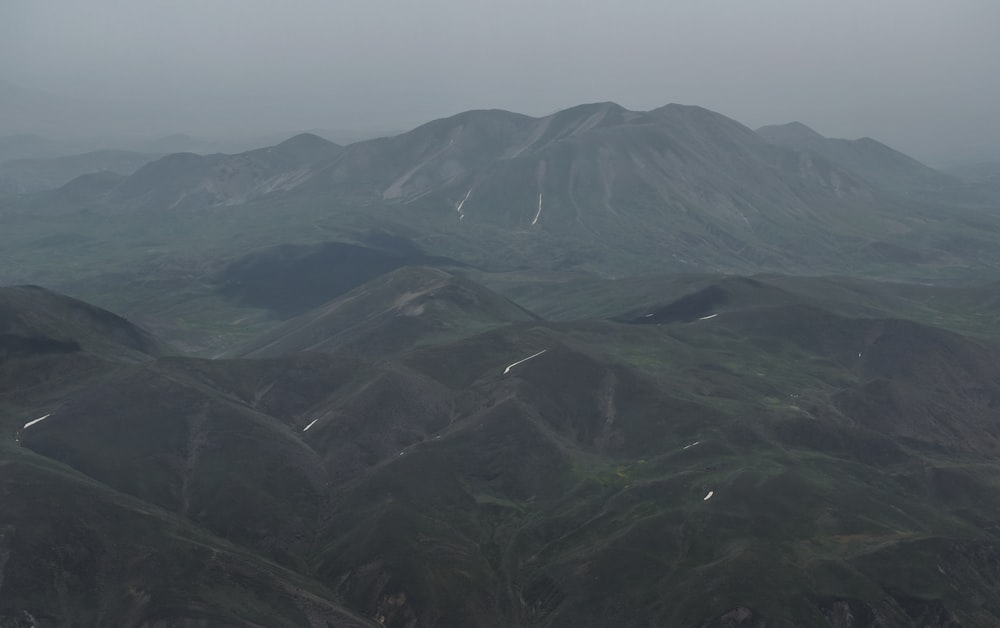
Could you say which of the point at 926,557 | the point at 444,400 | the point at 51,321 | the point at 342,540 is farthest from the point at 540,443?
the point at 51,321

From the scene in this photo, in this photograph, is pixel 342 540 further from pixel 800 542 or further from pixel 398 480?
pixel 800 542

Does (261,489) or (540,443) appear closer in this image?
(261,489)

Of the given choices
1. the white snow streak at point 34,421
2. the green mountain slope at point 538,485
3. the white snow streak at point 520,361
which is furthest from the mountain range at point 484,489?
the white snow streak at point 520,361

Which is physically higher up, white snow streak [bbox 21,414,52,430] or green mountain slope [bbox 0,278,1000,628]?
white snow streak [bbox 21,414,52,430]

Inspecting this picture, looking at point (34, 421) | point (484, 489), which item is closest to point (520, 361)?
point (484, 489)

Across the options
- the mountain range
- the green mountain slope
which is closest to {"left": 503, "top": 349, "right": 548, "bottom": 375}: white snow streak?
the green mountain slope

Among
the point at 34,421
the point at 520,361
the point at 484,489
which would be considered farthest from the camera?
the point at 520,361

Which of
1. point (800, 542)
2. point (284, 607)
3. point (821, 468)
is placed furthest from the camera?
point (821, 468)

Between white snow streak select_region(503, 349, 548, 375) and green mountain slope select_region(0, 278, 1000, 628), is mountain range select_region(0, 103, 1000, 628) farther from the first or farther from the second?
white snow streak select_region(503, 349, 548, 375)

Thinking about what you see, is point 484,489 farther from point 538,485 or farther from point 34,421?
point 34,421

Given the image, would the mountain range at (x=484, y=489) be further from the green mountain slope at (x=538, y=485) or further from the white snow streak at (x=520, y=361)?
the white snow streak at (x=520, y=361)

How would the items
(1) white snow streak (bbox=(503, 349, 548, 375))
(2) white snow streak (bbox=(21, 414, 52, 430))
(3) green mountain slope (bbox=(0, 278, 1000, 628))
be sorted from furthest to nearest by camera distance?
(1) white snow streak (bbox=(503, 349, 548, 375)) → (2) white snow streak (bbox=(21, 414, 52, 430)) → (3) green mountain slope (bbox=(0, 278, 1000, 628))
